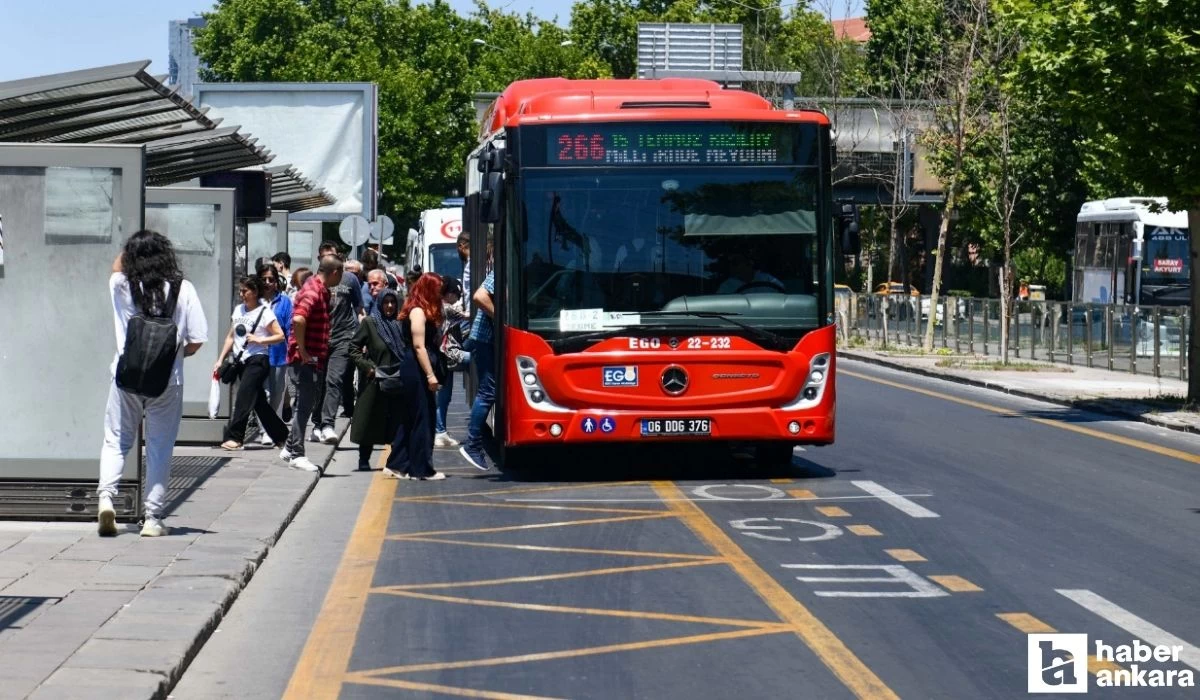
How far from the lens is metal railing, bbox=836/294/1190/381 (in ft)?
101

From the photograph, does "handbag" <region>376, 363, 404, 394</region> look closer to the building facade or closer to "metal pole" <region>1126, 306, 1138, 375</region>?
"metal pole" <region>1126, 306, 1138, 375</region>

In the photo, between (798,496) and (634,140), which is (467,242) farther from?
(798,496)

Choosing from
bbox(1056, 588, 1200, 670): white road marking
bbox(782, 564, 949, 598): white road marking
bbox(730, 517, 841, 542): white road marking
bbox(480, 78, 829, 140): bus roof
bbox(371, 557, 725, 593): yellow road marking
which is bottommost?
bbox(730, 517, 841, 542): white road marking

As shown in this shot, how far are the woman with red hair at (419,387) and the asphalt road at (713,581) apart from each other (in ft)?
0.99

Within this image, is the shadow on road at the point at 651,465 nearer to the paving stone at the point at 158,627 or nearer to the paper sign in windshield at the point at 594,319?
the paper sign in windshield at the point at 594,319

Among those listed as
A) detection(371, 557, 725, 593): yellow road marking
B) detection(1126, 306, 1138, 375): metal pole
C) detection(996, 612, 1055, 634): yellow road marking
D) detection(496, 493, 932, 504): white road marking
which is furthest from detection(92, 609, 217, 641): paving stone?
detection(1126, 306, 1138, 375): metal pole

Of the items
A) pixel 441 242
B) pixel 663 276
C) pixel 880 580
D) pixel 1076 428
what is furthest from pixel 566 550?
pixel 441 242

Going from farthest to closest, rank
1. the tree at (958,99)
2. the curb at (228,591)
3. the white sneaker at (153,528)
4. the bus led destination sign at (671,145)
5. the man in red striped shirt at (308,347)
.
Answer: the tree at (958,99) → the man in red striped shirt at (308,347) → the bus led destination sign at (671,145) → the white sneaker at (153,528) → the curb at (228,591)

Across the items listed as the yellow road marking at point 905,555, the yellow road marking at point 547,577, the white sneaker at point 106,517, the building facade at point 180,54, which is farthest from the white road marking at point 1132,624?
the building facade at point 180,54

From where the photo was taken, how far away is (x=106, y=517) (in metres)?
11.0

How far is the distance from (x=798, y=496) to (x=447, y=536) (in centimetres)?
313

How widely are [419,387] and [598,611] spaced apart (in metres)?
6.40

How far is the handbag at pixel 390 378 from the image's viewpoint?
594 inches

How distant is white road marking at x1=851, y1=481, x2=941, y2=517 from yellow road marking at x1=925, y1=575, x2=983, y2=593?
2.76 metres
